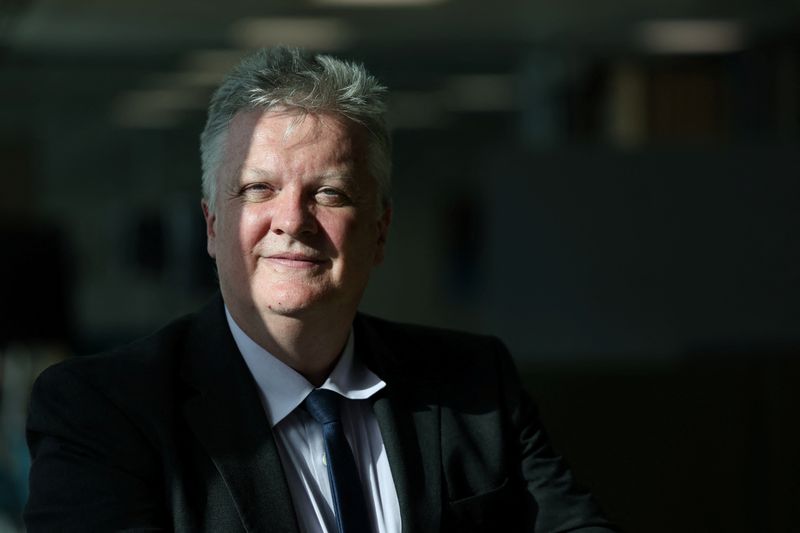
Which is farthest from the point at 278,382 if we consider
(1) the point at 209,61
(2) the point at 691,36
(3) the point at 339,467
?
(1) the point at 209,61

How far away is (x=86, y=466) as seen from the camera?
5.38 feet

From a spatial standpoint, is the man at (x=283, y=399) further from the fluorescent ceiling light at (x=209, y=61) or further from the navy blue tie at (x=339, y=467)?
the fluorescent ceiling light at (x=209, y=61)

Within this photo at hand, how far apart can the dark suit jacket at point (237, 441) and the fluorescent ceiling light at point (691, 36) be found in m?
7.77

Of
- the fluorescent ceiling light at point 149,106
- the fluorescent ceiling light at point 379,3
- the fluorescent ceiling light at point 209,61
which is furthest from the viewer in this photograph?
the fluorescent ceiling light at point 149,106

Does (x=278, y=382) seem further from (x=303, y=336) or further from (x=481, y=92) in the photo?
(x=481, y=92)

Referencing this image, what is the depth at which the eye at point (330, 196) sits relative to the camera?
5.69 feet

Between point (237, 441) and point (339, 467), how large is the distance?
0.15 m

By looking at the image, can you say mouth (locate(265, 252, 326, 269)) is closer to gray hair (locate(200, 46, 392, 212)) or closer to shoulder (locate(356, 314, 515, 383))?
gray hair (locate(200, 46, 392, 212))

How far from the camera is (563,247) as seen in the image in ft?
18.4

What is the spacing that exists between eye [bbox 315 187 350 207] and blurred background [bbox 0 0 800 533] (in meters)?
2.57

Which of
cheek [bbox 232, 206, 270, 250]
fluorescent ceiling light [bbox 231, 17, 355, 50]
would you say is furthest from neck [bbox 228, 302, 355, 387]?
fluorescent ceiling light [bbox 231, 17, 355, 50]

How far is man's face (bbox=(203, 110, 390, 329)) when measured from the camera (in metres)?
1.71

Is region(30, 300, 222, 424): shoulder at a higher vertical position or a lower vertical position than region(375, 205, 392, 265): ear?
lower

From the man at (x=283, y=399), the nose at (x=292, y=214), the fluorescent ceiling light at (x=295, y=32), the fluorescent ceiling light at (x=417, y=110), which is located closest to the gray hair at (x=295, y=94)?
the man at (x=283, y=399)
